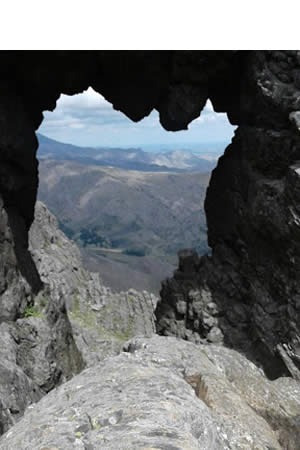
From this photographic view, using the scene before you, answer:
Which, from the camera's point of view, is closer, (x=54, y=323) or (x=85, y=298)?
(x=54, y=323)

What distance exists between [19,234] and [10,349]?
41.3 feet

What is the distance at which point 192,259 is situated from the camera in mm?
41938

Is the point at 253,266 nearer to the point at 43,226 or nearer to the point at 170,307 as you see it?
the point at 170,307

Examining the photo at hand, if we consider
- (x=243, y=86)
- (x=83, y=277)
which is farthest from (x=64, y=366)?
(x=83, y=277)

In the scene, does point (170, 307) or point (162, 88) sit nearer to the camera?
point (162, 88)

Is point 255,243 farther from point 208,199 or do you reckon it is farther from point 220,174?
point 208,199

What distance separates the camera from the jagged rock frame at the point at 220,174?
2992 centimetres

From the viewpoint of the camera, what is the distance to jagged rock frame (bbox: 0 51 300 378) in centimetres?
2992

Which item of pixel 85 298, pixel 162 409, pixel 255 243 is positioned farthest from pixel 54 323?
pixel 85 298

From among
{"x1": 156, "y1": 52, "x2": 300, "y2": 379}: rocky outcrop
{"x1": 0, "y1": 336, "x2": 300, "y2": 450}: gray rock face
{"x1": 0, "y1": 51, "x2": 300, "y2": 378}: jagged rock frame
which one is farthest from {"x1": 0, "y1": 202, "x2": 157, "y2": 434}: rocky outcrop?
{"x1": 156, "y1": 52, "x2": 300, "y2": 379}: rocky outcrop

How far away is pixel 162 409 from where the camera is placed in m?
10.6

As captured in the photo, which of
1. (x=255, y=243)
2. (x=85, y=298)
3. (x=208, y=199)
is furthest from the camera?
(x=85, y=298)

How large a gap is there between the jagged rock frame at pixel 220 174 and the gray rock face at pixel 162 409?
17594 millimetres

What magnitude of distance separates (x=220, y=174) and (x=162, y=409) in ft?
108
